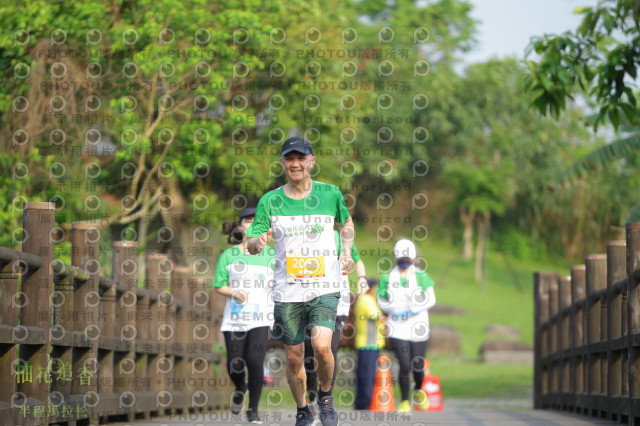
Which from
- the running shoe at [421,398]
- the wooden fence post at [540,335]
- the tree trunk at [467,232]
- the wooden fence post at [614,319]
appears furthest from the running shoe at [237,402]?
the tree trunk at [467,232]

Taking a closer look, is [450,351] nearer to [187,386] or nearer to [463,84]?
[463,84]

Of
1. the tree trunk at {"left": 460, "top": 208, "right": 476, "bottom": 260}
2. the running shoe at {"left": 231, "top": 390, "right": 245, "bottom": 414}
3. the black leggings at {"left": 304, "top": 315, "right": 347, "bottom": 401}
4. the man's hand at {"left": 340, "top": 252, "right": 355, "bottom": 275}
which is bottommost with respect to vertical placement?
the running shoe at {"left": 231, "top": 390, "right": 245, "bottom": 414}

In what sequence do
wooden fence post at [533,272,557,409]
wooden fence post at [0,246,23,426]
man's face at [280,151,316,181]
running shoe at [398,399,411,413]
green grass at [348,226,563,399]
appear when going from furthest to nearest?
1. green grass at [348,226,563,399]
2. wooden fence post at [533,272,557,409]
3. running shoe at [398,399,411,413]
4. man's face at [280,151,316,181]
5. wooden fence post at [0,246,23,426]

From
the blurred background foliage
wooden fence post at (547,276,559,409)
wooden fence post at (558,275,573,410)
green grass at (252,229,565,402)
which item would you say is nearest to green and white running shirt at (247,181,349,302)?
the blurred background foliage

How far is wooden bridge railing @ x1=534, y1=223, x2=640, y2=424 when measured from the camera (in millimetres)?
8992

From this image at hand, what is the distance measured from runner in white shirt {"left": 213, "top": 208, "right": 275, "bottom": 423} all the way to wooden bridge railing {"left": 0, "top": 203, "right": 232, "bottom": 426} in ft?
2.93

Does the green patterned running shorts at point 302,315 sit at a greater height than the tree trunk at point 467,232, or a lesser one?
lesser

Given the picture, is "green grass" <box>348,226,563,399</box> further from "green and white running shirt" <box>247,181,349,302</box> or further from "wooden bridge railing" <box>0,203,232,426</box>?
"green and white running shirt" <box>247,181,349,302</box>

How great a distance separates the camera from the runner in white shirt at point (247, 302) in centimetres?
1080

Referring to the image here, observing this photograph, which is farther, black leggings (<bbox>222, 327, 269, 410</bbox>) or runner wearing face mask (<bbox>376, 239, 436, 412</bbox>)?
runner wearing face mask (<bbox>376, 239, 436, 412</bbox>)

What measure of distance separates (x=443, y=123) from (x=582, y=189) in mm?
8270

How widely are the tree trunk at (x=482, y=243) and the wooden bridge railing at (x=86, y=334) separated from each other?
42312 mm

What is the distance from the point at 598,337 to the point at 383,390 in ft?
10.1

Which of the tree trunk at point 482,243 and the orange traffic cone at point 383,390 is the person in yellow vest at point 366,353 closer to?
the orange traffic cone at point 383,390
